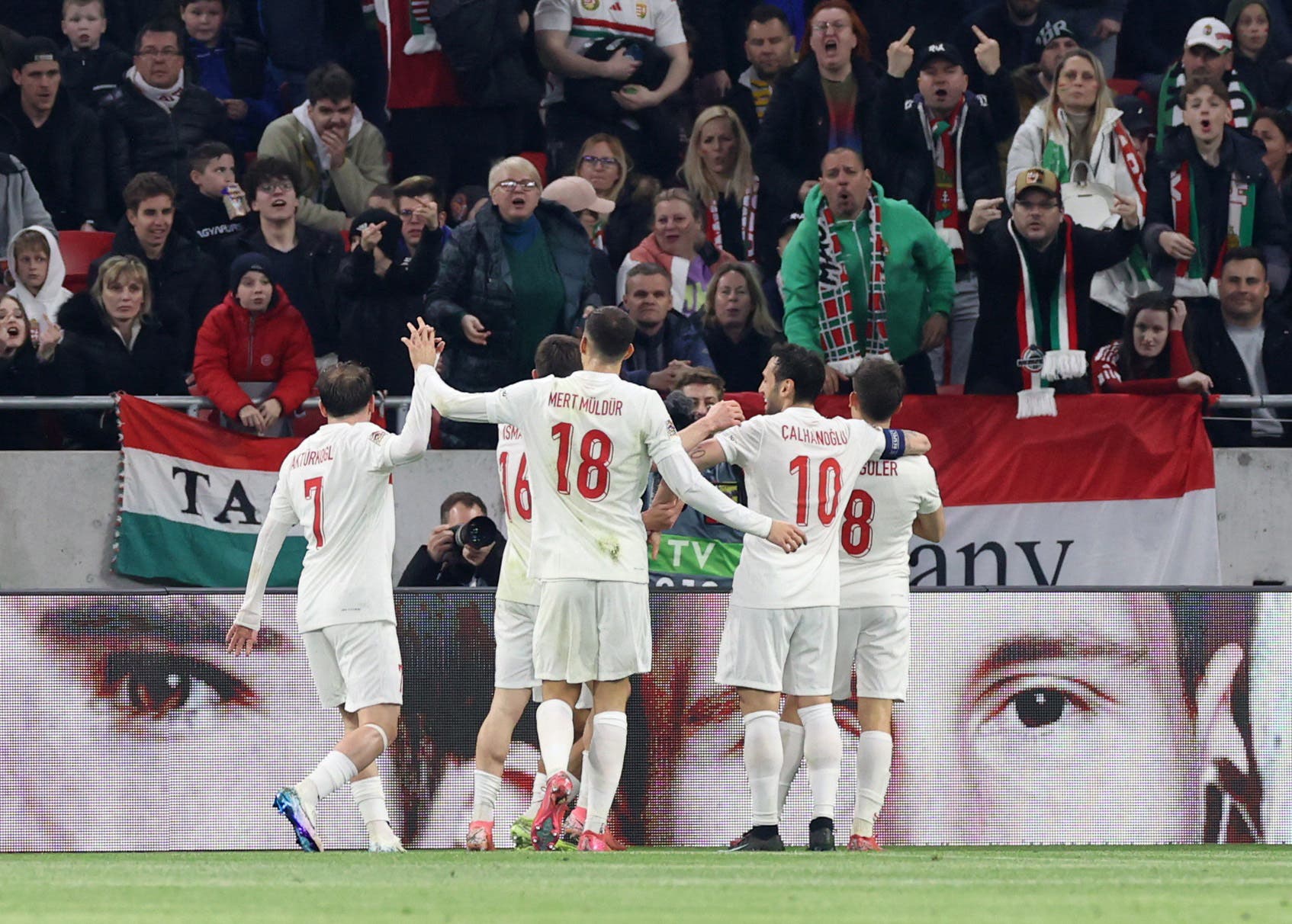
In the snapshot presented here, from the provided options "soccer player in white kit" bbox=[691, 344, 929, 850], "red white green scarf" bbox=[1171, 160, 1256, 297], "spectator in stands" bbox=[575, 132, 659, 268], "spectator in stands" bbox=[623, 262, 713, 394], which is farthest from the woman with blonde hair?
"soccer player in white kit" bbox=[691, 344, 929, 850]

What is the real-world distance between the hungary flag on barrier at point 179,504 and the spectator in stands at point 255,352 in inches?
8.6

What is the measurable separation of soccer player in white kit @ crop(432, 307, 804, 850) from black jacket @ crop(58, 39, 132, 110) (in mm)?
7210

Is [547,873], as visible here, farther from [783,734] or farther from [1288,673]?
[1288,673]

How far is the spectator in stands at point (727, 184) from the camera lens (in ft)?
46.0

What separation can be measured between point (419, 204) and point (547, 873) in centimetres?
662

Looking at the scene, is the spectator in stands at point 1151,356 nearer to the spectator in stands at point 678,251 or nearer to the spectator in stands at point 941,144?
the spectator in stands at point 941,144

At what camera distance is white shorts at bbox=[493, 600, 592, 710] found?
9422mm

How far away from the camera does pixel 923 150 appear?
1370 cm

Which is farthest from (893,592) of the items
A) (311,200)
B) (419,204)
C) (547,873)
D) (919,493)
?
(311,200)

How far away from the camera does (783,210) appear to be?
14016 millimetres

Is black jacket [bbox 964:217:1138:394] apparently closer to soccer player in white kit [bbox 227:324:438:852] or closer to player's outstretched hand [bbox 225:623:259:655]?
soccer player in white kit [bbox 227:324:438:852]

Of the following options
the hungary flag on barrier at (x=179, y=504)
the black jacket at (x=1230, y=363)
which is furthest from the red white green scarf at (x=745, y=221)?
the hungary flag on barrier at (x=179, y=504)

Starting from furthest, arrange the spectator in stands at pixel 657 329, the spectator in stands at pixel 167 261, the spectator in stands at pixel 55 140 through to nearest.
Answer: the spectator in stands at pixel 55 140
the spectator in stands at pixel 167 261
the spectator in stands at pixel 657 329

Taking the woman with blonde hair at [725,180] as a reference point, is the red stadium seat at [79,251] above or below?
below
